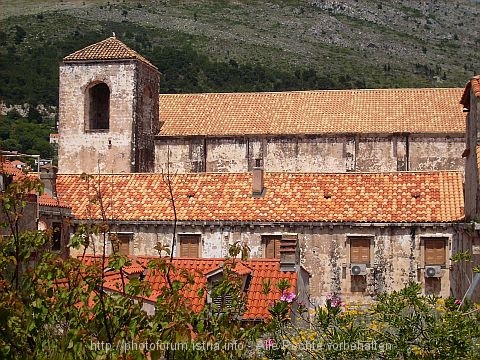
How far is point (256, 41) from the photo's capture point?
424 feet

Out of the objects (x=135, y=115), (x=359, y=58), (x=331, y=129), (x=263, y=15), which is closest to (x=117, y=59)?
(x=135, y=115)

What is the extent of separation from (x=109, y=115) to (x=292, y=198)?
1299 centimetres

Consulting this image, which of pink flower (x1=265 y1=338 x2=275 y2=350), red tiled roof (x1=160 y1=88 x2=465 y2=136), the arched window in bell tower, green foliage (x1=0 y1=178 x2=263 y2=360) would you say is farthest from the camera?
the arched window in bell tower

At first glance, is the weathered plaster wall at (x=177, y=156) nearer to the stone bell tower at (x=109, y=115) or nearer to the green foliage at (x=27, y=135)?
the stone bell tower at (x=109, y=115)

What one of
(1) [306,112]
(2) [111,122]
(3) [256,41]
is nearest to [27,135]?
(2) [111,122]

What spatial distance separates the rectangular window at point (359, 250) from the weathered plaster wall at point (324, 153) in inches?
336

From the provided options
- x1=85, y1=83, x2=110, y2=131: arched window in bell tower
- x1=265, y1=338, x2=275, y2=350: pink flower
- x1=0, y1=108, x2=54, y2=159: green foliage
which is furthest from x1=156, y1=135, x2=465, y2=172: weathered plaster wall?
x1=0, y1=108, x2=54, y2=159: green foliage

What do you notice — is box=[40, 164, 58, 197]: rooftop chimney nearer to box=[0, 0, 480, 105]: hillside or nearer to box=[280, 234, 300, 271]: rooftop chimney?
box=[280, 234, 300, 271]: rooftop chimney

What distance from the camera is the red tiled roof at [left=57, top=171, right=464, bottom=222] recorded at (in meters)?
28.3

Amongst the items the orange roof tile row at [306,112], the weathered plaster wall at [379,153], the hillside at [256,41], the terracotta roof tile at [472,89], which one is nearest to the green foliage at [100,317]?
the terracotta roof tile at [472,89]

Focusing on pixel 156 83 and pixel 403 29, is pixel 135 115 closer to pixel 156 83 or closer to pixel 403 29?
pixel 156 83

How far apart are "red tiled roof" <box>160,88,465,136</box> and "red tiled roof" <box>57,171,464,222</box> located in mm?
6453

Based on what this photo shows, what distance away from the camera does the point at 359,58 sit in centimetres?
12912

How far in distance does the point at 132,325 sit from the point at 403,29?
153 m
